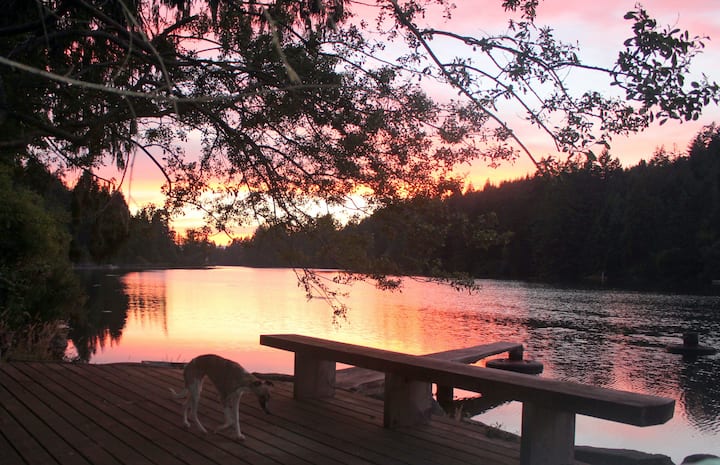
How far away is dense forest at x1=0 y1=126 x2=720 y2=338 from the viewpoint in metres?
5.68

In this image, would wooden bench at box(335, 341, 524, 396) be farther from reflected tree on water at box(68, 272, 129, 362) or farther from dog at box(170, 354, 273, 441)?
reflected tree on water at box(68, 272, 129, 362)

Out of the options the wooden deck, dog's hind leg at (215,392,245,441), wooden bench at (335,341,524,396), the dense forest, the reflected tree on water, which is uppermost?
the dense forest

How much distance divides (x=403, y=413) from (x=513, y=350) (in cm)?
998

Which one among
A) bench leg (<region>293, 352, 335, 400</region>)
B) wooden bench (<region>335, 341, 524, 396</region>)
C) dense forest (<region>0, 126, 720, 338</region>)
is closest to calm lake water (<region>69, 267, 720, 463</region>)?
wooden bench (<region>335, 341, 524, 396</region>)

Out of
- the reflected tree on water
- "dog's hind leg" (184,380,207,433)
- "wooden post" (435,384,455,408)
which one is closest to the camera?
"dog's hind leg" (184,380,207,433)

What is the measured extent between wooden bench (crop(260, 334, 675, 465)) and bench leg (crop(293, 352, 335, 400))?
0.23 metres

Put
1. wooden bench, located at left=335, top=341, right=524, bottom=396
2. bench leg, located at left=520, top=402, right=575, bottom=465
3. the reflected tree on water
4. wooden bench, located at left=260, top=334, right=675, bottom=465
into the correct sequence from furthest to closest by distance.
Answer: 1. the reflected tree on water
2. wooden bench, located at left=335, top=341, right=524, bottom=396
3. bench leg, located at left=520, top=402, right=575, bottom=465
4. wooden bench, located at left=260, top=334, right=675, bottom=465

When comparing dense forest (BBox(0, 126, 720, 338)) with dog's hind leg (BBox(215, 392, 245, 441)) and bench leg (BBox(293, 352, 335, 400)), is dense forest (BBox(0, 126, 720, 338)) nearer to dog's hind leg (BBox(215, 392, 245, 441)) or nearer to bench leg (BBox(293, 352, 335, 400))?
bench leg (BBox(293, 352, 335, 400))

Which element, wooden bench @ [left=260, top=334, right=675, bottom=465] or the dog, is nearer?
wooden bench @ [left=260, top=334, right=675, bottom=465]

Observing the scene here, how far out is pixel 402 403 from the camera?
4.85 m

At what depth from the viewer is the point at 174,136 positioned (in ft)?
22.1

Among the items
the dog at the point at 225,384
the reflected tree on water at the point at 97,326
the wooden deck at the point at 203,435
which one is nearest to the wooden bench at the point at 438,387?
the wooden deck at the point at 203,435

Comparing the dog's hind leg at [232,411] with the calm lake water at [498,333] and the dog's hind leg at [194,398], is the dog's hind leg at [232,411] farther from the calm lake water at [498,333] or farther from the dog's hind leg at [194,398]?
the calm lake water at [498,333]

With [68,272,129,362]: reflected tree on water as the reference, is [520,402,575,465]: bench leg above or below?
above
